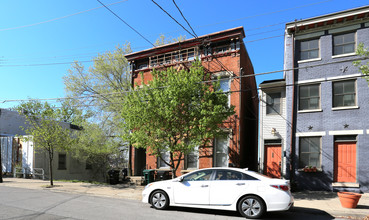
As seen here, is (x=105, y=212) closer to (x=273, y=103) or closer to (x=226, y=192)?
(x=226, y=192)

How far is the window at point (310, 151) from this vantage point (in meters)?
13.5

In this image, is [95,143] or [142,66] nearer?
[95,143]

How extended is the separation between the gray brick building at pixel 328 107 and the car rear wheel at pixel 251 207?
6.86m

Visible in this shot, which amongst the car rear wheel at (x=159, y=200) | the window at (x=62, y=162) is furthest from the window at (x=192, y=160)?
the window at (x=62, y=162)

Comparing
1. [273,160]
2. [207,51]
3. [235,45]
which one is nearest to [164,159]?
[273,160]

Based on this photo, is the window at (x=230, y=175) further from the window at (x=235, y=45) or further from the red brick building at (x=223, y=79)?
the window at (x=235, y=45)

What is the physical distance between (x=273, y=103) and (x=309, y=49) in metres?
3.47

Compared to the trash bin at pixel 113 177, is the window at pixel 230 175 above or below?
above

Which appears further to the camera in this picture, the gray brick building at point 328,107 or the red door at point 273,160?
the red door at point 273,160

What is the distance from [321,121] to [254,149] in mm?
6619

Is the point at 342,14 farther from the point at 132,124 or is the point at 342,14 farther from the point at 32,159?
the point at 32,159

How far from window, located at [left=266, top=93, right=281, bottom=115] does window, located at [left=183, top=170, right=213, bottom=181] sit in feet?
26.1

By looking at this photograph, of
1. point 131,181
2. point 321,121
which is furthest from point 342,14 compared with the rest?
point 131,181

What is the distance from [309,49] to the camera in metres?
14.4
